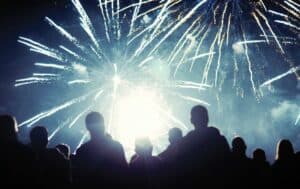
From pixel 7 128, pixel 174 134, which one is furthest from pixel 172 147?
pixel 7 128

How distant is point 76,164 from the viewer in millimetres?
5777

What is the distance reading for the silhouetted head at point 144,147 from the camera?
6.23 m

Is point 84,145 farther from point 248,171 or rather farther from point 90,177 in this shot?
point 248,171

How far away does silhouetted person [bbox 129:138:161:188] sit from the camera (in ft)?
19.7

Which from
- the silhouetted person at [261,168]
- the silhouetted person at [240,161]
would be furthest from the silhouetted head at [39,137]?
the silhouetted person at [261,168]

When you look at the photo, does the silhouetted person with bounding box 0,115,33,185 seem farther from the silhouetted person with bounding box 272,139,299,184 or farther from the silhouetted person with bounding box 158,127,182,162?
the silhouetted person with bounding box 272,139,299,184

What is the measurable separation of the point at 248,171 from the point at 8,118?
363cm

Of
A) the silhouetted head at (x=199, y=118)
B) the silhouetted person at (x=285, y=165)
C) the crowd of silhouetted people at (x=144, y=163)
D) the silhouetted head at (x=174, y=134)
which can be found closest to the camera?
the crowd of silhouetted people at (x=144, y=163)

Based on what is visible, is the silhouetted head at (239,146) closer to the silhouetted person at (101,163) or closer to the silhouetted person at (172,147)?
the silhouetted person at (172,147)

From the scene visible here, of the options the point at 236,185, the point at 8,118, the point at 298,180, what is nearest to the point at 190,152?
the point at 236,185

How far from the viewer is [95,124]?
5910 millimetres

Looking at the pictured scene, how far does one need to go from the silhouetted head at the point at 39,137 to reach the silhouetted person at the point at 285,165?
11.8 ft

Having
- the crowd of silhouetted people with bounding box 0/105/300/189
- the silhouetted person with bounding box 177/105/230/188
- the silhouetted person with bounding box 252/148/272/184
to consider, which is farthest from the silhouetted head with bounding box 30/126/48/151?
the silhouetted person with bounding box 252/148/272/184

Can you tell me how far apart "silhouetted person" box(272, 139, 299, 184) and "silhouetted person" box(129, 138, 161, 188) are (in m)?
1.96
